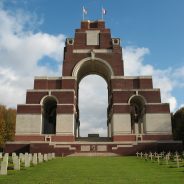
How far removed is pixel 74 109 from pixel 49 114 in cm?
783

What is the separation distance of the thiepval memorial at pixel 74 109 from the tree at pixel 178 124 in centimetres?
924

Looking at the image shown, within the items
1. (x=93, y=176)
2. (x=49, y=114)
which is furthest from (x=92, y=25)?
(x=93, y=176)

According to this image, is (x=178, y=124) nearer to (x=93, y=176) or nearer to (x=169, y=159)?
(x=169, y=159)

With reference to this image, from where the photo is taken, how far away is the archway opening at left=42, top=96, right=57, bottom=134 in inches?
1528

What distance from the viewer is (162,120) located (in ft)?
118

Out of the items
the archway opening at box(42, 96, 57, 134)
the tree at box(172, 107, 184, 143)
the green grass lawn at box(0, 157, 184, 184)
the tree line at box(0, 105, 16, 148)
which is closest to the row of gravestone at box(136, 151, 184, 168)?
the green grass lawn at box(0, 157, 184, 184)

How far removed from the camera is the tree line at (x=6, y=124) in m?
46.9

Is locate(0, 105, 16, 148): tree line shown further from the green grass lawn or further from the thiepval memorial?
the green grass lawn

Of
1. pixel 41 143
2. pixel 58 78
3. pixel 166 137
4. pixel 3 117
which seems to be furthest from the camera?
pixel 3 117

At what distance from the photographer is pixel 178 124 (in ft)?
153

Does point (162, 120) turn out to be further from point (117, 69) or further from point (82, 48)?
point (82, 48)

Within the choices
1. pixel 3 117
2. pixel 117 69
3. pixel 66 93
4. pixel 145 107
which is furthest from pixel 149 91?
pixel 3 117

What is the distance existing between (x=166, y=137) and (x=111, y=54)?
43.2 feet

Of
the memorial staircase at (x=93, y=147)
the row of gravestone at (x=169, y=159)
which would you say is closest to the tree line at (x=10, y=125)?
the memorial staircase at (x=93, y=147)
